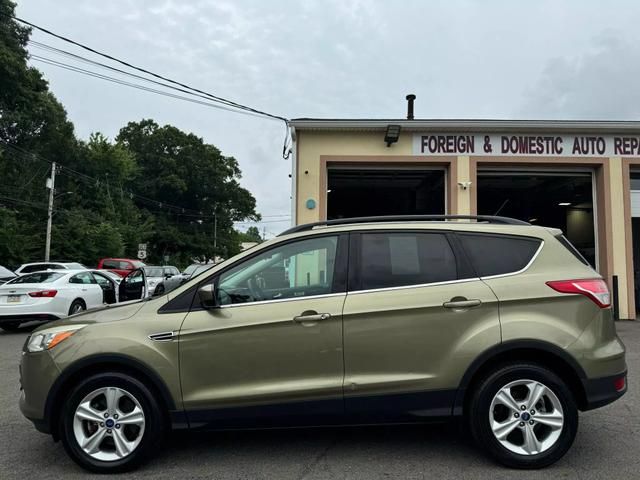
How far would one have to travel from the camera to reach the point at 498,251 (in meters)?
3.79

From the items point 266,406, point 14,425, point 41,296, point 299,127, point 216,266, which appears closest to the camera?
point 266,406

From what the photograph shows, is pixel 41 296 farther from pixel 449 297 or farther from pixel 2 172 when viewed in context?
pixel 2 172

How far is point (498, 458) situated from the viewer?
3.52 metres

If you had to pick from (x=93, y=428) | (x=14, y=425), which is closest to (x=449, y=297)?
(x=93, y=428)

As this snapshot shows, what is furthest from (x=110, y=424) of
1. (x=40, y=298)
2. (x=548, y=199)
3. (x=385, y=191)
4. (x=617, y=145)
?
(x=548, y=199)

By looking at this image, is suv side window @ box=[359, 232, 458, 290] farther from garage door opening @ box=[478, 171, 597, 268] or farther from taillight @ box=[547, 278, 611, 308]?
garage door opening @ box=[478, 171, 597, 268]

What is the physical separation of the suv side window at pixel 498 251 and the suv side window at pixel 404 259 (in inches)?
6.6

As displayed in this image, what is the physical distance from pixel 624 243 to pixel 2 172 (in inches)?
1336

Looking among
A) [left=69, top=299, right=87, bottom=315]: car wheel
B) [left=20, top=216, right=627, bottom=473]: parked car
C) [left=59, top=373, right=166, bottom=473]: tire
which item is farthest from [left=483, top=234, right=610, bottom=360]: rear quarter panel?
[left=69, top=299, right=87, bottom=315]: car wheel

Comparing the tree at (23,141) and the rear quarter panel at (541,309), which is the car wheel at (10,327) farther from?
the tree at (23,141)

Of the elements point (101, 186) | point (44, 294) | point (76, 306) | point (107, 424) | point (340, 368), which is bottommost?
point (107, 424)

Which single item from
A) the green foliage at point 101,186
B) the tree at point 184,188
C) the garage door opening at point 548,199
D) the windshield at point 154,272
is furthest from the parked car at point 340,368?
the tree at point 184,188

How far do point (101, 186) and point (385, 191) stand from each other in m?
30.5

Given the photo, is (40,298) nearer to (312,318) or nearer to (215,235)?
(312,318)
